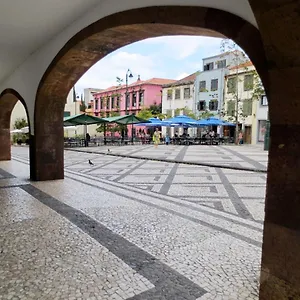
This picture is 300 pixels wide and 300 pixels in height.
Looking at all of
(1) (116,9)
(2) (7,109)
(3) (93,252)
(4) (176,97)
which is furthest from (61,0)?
(4) (176,97)

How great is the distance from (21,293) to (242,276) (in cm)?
156

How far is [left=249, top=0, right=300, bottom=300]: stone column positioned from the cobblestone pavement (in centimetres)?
40

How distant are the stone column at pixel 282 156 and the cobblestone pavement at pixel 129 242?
1.30 feet

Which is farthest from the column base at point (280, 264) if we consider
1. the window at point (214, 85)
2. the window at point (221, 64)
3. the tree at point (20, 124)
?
→ the window at point (221, 64)

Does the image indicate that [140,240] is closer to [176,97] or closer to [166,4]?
[166,4]

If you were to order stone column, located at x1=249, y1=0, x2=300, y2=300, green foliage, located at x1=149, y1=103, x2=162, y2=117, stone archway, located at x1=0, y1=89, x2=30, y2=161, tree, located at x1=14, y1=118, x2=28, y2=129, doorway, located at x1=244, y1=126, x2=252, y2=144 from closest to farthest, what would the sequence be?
stone column, located at x1=249, y1=0, x2=300, y2=300
stone archway, located at x1=0, y1=89, x2=30, y2=161
tree, located at x1=14, y1=118, x2=28, y2=129
doorway, located at x1=244, y1=126, x2=252, y2=144
green foliage, located at x1=149, y1=103, x2=162, y2=117

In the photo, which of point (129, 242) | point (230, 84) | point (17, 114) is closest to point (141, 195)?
point (129, 242)

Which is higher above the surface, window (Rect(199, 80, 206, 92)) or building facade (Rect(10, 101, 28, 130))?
window (Rect(199, 80, 206, 92))

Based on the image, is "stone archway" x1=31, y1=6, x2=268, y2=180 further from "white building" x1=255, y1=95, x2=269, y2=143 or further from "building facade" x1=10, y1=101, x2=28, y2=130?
"white building" x1=255, y1=95, x2=269, y2=143

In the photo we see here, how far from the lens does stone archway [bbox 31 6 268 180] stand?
2.07 m

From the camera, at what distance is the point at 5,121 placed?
363 inches

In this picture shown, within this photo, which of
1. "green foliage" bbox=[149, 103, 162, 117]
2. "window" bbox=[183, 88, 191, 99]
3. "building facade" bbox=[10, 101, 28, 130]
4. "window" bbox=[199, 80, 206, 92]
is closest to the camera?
"building facade" bbox=[10, 101, 28, 130]

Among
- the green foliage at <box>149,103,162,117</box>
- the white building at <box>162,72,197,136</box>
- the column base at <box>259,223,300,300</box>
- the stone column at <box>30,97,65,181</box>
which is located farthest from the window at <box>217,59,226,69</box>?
the column base at <box>259,223,300,300</box>

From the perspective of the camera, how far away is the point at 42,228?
321 cm
